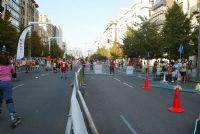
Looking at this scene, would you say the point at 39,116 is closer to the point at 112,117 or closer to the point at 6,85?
the point at 6,85

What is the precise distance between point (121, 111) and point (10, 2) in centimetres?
7506

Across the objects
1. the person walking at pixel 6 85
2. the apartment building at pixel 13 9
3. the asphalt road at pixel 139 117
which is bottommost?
the asphalt road at pixel 139 117

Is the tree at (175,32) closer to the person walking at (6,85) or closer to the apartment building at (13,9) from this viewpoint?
the person walking at (6,85)

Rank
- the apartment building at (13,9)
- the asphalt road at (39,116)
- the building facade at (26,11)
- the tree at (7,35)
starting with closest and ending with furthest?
1. the asphalt road at (39,116)
2. the tree at (7,35)
3. the apartment building at (13,9)
4. the building facade at (26,11)

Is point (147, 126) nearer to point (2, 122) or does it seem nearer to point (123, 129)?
point (123, 129)

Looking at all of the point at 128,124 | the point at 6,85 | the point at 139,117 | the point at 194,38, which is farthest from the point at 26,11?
the point at 128,124

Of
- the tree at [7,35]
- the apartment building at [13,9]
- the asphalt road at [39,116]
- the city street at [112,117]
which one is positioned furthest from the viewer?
the apartment building at [13,9]

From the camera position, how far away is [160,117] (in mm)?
11180

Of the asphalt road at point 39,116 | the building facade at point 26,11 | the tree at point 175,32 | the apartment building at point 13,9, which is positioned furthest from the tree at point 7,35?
the building facade at point 26,11

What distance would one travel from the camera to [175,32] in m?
41.2

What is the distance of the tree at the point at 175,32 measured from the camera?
4056cm

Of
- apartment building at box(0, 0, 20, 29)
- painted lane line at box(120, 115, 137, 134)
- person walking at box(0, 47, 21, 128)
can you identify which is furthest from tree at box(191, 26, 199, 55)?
apartment building at box(0, 0, 20, 29)

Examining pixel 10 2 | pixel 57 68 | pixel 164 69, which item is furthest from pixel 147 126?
pixel 10 2

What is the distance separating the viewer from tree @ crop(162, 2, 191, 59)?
4056 cm
